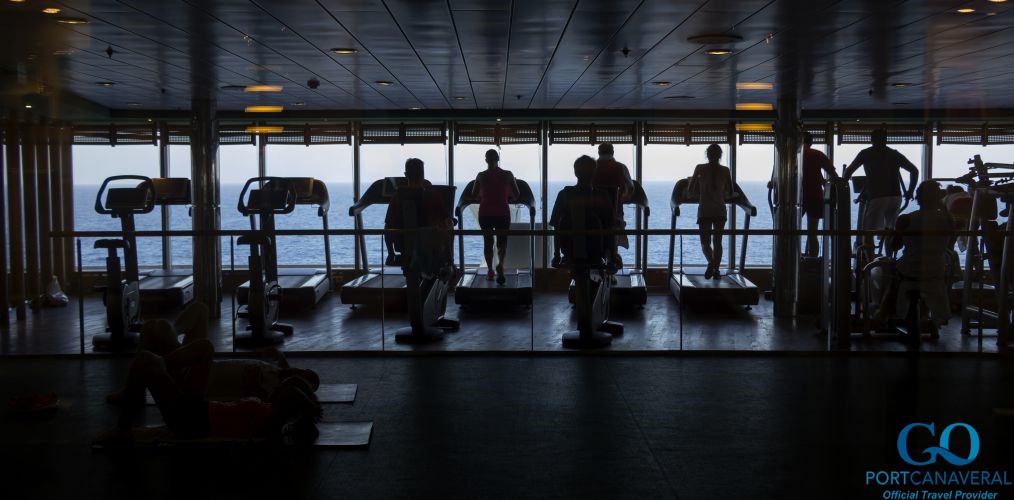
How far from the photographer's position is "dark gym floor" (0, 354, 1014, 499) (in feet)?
11.7

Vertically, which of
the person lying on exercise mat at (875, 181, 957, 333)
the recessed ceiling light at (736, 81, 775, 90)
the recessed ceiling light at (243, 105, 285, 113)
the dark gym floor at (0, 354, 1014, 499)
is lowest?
the dark gym floor at (0, 354, 1014, 499)

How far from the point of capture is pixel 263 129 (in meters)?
12.1

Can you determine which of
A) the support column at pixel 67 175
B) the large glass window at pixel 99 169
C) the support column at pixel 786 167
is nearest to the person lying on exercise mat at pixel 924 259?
the support column at pixel 786 167

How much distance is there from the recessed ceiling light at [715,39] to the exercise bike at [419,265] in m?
2.35

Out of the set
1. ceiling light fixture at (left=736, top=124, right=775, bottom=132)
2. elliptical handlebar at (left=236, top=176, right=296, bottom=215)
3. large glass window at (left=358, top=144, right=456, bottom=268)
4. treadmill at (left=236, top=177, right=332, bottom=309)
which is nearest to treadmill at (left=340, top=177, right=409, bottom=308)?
A: treadmill at (left=236, top=177, right=332, bottom=309)

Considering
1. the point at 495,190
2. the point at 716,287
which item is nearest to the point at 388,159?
the point at 495,190

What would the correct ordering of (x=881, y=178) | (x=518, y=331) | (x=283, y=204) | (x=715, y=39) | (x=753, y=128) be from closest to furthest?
(x=715, y=39), (x=518, y=331), (x=283, y=204), (x=881, y=178), (x=753, y=128)

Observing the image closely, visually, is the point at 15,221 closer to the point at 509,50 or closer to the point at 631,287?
the point at 509,50

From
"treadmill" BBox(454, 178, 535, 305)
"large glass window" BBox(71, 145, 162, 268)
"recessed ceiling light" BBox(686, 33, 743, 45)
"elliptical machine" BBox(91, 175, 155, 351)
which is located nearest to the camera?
"recessed ceiling light" BBox(686, 33, 743, 45)

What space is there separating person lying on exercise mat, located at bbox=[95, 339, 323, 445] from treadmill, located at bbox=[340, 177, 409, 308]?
239 centimetres

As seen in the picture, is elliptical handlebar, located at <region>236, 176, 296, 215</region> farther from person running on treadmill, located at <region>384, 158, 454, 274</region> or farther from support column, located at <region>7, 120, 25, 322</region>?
support column, located at <region>7, 120, 25, 322</region>

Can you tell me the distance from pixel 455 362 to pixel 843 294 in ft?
9.60

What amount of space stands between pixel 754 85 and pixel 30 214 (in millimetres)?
7234

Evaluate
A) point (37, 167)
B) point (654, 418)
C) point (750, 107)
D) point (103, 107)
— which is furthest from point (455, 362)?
point (103, 107)
